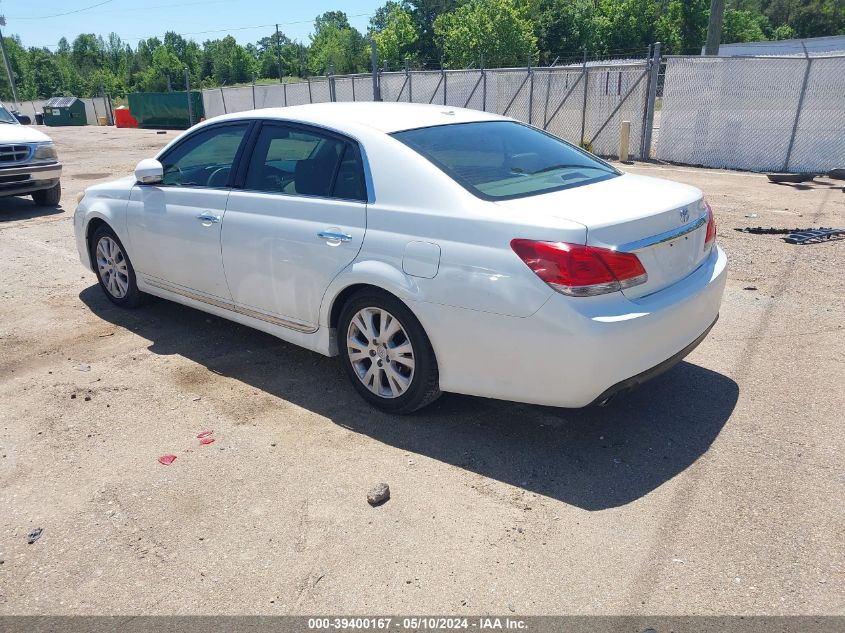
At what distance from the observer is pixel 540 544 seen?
2973 millimetres

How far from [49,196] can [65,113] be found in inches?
1569

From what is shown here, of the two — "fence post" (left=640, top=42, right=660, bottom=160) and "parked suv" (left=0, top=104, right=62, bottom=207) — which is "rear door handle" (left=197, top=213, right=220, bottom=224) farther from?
"fence post" (left=640, top=42, right=660, bottom=160)

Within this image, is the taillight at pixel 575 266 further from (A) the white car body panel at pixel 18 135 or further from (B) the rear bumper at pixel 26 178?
(A) the white car body panel at pixel 18 135

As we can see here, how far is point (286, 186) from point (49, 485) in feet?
7.00

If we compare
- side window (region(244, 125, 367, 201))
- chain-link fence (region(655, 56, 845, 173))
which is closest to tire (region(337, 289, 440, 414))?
side window (region(244, 125, 367, 201))

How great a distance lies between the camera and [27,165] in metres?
10.7

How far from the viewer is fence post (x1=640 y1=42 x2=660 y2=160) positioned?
15.9 meters

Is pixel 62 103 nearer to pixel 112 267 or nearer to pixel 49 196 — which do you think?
pixel 49 196

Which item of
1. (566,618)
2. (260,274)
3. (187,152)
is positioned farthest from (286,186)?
(566,618)

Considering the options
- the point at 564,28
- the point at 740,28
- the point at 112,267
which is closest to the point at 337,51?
the point at 564,28

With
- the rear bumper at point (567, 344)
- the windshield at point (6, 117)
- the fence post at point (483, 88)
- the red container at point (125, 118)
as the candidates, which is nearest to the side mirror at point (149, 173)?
the rear bumper at point (567, 344)

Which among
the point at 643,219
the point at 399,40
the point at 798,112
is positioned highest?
the point at 399,40

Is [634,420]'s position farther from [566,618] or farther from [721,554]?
[566,618]

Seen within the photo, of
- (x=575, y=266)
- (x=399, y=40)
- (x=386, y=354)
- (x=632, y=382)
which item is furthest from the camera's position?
(x=399, y=40)
